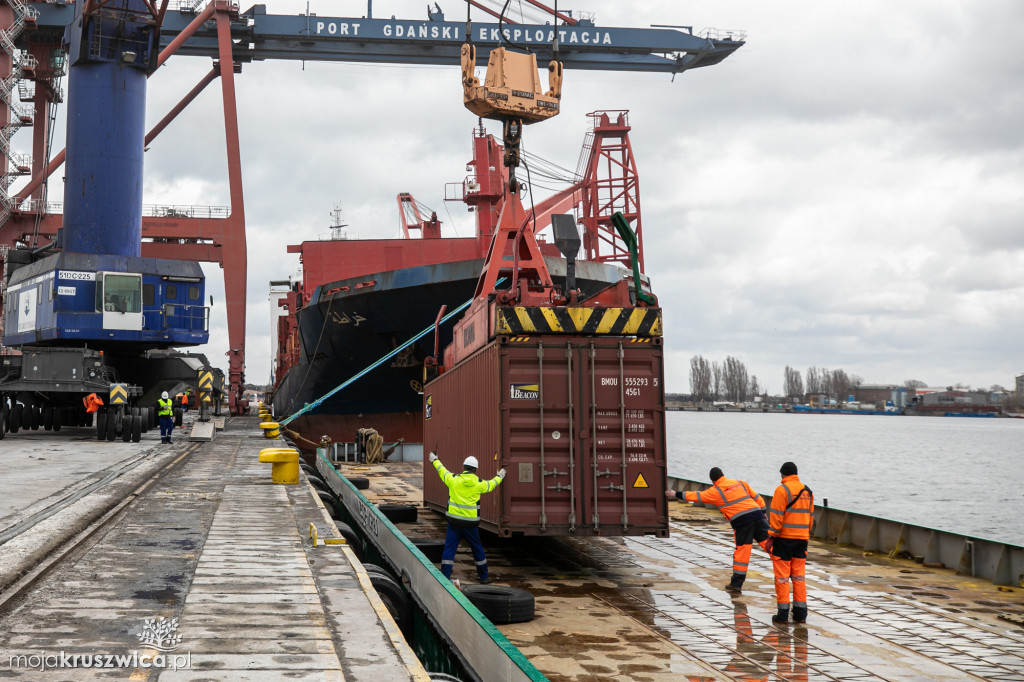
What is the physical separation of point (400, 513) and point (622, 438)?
608 centimetres

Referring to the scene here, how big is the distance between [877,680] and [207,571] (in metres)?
5.57

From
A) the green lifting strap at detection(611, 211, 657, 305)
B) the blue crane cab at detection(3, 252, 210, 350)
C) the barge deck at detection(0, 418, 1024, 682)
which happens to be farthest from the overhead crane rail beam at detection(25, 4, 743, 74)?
the barge deck at detection(0, 418, 1024, 682)

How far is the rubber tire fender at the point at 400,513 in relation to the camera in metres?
15.4

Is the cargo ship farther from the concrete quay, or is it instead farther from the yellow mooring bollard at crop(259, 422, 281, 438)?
the concrete quay

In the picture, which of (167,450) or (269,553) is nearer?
(269,553)

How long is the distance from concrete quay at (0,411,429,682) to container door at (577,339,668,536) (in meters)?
3.22

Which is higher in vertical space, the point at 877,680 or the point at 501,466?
the point at 501,466

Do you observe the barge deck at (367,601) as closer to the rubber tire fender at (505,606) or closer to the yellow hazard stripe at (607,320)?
the rubber tire fender at (505,606)

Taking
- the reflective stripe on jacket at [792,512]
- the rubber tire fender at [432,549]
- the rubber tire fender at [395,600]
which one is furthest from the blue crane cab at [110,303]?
the reflective stripe on jacket at [792,512]

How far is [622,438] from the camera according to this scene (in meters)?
10.7

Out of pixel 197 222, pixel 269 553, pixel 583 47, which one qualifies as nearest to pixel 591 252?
pixel 583 47

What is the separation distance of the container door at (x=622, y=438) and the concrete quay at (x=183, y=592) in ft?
10.6

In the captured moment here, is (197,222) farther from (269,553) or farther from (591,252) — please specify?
(269,553)

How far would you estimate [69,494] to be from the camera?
12.5 meters
